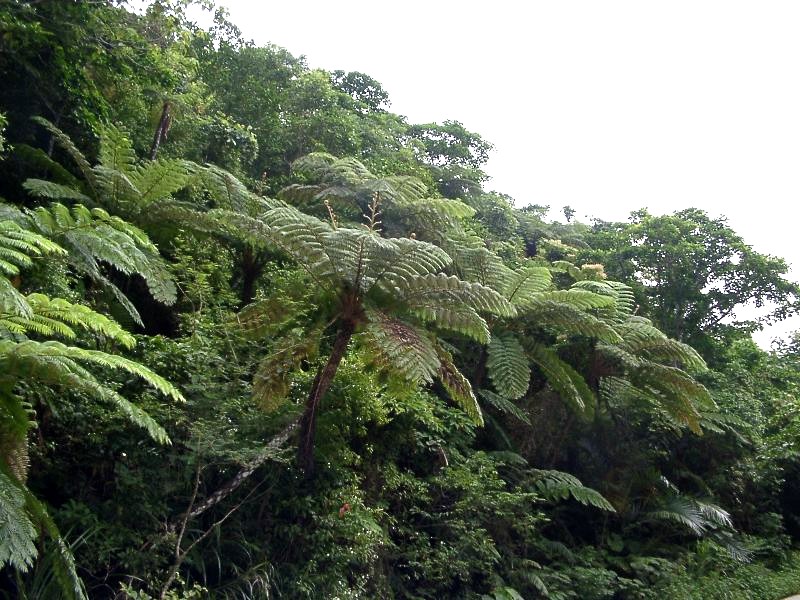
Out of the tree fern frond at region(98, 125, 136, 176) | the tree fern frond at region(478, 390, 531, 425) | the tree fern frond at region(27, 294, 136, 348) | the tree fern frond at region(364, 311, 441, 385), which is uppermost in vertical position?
the tree fern frond at region(98, 125, 136, 176)

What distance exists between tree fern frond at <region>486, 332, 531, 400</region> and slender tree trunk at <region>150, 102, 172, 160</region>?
193 inches

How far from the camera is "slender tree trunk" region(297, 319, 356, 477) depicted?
6121 mm

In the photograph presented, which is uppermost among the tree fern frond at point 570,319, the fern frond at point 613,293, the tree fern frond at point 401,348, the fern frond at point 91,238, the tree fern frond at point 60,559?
the fern frond at point 613,293

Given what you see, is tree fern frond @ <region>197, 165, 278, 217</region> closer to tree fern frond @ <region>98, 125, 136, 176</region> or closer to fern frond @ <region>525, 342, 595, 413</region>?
tree fern frond @ <region>98, 125, 136, 176</region>

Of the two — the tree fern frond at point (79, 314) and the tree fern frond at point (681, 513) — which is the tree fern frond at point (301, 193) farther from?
the tree fern frond at point (681, 513)

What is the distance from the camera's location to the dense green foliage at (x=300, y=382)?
519 centimetres

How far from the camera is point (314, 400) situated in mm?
6148

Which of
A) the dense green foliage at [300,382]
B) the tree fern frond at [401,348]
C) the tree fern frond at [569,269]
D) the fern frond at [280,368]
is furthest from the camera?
the tree fern frond at [569,269]

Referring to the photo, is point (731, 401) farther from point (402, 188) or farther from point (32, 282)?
point (32, 282)

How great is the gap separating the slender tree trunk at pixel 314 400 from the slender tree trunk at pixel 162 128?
466 centimetres

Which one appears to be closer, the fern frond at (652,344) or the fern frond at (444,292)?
the fern frond at (444,292)

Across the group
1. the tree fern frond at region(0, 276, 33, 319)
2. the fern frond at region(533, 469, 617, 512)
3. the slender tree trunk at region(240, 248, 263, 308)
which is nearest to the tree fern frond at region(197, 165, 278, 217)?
the slender tree trunk at region(240, 248, 263, 308)

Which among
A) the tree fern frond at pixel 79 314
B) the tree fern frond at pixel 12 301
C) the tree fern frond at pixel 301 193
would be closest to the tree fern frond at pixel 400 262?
the tree fern frond at pixel 79 314

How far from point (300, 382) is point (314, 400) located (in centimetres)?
58
